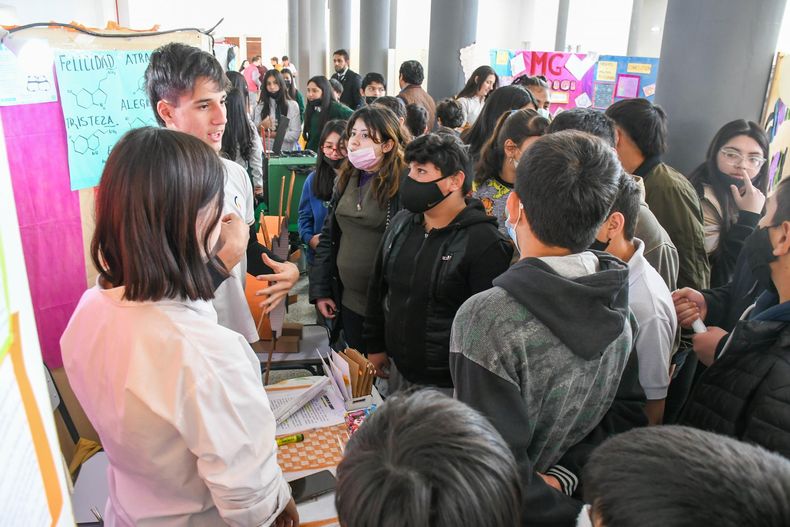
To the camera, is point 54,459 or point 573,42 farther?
point 573,42

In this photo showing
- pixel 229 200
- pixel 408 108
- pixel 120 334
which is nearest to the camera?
pixel 120 334

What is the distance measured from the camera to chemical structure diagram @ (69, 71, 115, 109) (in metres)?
2.16

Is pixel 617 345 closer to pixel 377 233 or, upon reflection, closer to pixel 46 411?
pixel 46 411

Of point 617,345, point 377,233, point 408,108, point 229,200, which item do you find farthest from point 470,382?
point 408,108

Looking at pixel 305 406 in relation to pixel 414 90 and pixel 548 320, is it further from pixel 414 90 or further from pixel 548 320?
pixel 414 90

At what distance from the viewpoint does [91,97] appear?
2.21 metres

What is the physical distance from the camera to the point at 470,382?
1.13 metres

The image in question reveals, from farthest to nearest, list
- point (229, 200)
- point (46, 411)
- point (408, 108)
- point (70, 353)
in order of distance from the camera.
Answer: point (408, 108) → point (229, 200) → point (70, 353) → point (46, 411)

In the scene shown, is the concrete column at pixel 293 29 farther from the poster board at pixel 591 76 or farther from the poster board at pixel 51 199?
the poster board at pixel 51 199

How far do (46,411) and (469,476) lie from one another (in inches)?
18.6

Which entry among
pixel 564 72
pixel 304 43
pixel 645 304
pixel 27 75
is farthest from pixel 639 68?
pixel 304 43

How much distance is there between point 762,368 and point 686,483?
2.77ft

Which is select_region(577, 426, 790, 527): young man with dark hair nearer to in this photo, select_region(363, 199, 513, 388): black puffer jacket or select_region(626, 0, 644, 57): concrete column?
select_region(363, 199, 513, 388): black puffer jacket

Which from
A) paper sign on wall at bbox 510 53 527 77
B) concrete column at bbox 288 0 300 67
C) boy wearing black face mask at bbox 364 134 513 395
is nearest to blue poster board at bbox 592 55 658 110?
paper sign on wall at bbox 510 53 527 77
